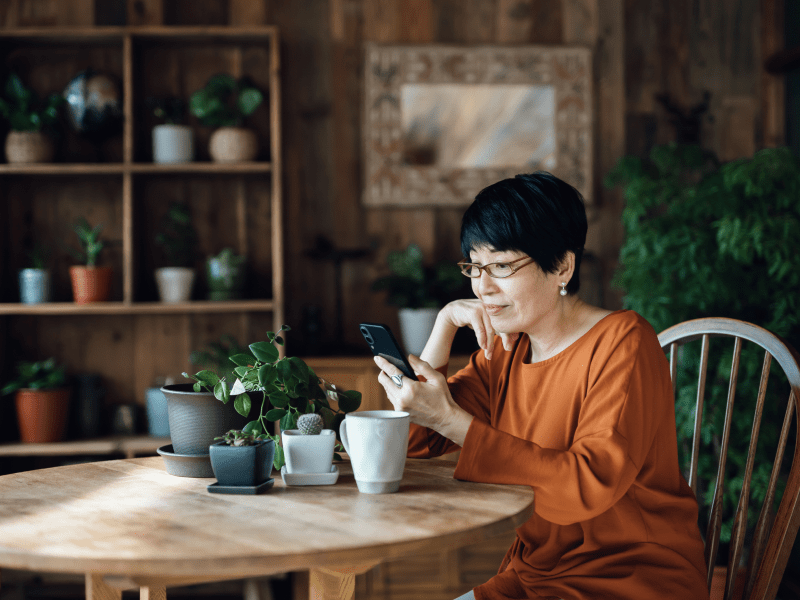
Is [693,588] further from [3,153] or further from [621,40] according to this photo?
[3,153]

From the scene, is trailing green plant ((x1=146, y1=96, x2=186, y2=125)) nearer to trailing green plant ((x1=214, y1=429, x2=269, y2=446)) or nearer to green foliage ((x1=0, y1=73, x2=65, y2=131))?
green foliage ((x1=0, y1=73, x2=65, y2=131))

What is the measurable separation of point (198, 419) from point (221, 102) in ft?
6.46

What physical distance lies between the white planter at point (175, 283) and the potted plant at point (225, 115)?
1.56ft

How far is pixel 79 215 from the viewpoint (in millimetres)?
3002

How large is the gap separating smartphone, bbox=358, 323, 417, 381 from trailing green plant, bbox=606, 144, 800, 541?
4.65 feet

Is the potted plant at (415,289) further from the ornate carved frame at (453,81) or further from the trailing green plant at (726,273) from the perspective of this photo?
the trailing green plant at (726,273)

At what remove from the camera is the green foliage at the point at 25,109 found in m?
2.76

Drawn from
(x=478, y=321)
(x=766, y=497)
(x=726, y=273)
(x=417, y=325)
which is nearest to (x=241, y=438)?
(x=478, y=321)

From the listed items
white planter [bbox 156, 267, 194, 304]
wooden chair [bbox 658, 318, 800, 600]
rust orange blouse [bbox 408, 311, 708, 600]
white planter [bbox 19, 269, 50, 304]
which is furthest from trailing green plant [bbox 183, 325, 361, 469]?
white planter [bbox 19, 269, 50, 304]

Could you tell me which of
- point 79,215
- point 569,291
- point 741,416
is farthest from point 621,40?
point 79,215

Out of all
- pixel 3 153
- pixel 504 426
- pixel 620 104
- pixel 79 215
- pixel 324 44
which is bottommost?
pixel 504 426

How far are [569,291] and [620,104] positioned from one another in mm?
2044

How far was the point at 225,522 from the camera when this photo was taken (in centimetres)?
92

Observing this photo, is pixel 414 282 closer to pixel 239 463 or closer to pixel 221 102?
pixel 221 102
